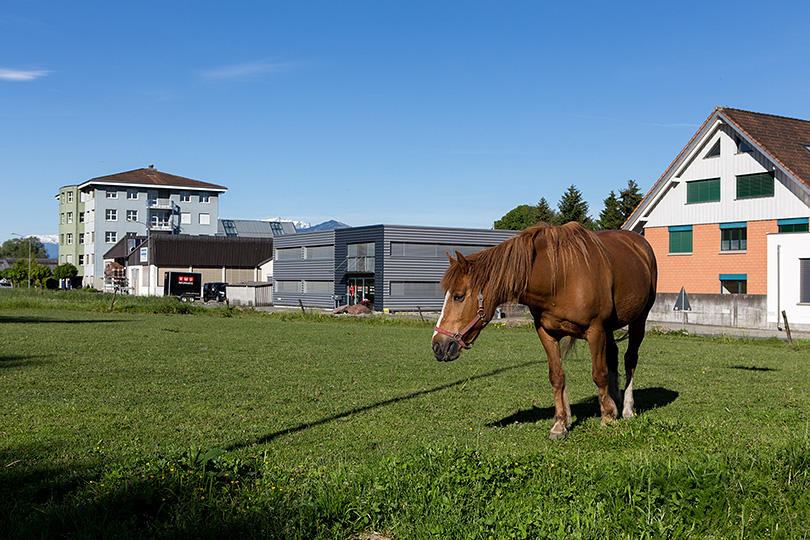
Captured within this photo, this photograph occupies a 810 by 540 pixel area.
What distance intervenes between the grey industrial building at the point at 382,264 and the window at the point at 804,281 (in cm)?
2896

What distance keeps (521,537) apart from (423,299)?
56638 mm

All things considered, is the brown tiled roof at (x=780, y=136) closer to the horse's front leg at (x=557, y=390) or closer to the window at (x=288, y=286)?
the horse's front leg at (x=557, y=390)

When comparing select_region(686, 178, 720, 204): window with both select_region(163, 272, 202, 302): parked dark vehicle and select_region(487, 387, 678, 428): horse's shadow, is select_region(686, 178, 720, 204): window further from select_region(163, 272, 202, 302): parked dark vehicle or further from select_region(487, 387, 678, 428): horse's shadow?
select_region(163, 272, 202, 302): parked dark vehicle

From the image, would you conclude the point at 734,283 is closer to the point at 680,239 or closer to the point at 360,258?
the point at 680,239

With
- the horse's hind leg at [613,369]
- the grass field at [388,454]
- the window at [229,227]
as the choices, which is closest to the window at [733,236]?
the grass field at [388,454]

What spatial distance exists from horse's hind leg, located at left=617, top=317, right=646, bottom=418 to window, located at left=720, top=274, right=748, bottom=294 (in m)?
34.3

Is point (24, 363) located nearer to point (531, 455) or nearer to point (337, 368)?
point (337, 368)

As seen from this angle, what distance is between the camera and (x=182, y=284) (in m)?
75.1

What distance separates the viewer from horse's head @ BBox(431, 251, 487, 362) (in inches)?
256

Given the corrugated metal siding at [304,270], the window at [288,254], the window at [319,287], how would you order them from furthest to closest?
1. the window at [288,254]
2. the window at [319,287]
3. the corrugated metal siding at [304,270]

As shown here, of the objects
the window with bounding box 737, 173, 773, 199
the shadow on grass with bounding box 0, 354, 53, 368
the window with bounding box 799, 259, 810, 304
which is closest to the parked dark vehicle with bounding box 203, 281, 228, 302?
the window with bounding box 737, 173, 773, 199

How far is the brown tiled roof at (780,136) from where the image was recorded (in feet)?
121

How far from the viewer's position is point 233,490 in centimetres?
471

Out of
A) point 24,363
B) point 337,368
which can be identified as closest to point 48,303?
point 24,363
